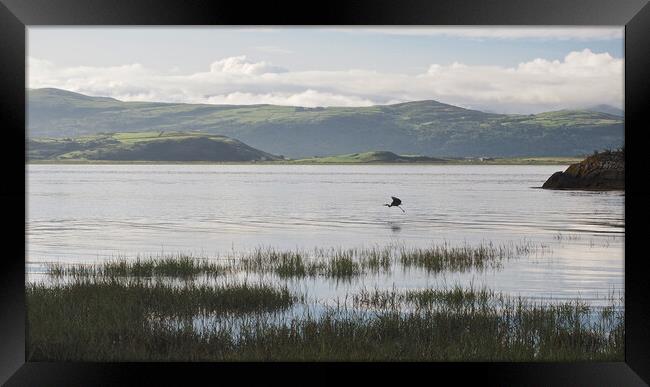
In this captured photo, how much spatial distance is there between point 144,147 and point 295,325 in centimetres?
8558

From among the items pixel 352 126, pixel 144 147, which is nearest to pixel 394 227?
pixel 144 147

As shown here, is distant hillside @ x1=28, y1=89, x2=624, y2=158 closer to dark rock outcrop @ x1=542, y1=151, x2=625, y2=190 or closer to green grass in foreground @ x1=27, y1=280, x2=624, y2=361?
dark rock outcrop @ x1=542, y1=151, x2=625, y2=190

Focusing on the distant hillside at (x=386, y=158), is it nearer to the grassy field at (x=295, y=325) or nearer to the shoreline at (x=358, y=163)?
the shoreline at (x=358, y=163)

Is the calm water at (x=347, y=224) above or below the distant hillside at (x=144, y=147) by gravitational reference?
below

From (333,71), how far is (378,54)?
826 centimetres

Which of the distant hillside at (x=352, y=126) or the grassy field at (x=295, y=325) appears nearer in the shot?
the grassy field at (x=295, y=325)

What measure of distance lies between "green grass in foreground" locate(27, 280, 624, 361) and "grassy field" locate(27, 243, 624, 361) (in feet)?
0.05

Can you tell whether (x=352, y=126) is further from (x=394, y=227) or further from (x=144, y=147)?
(x=394, y=227)

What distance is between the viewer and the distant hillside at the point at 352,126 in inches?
3472

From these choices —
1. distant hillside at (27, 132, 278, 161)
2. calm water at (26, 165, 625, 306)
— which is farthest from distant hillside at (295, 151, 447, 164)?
calm water at (26, 165, 625, 306)

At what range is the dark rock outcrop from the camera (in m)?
33.8

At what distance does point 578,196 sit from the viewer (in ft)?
116

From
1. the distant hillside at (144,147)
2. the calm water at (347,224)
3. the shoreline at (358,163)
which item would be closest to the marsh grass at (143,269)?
the calm water at (347,224)

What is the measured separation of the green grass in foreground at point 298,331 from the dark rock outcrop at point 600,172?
24.7 m
